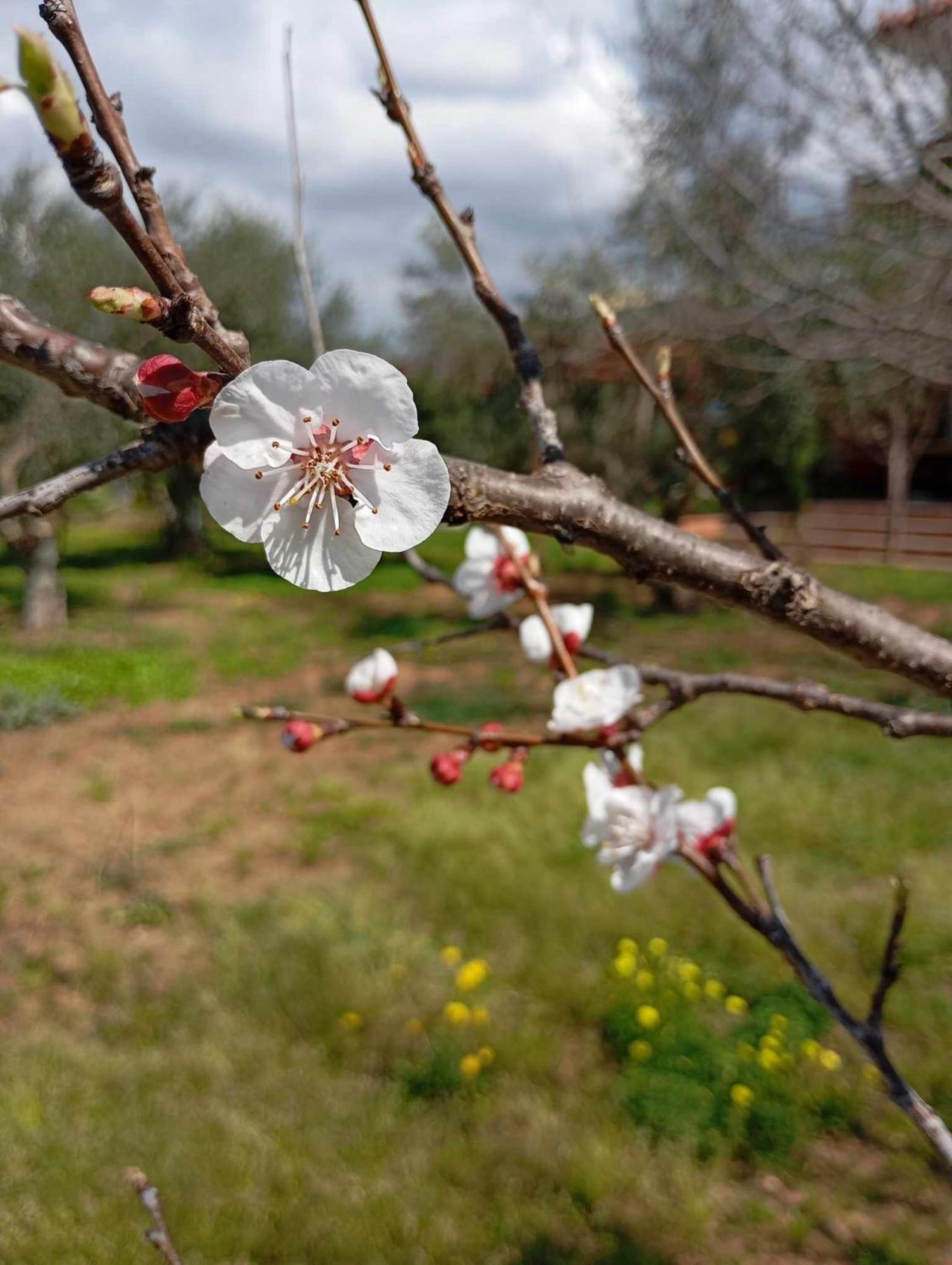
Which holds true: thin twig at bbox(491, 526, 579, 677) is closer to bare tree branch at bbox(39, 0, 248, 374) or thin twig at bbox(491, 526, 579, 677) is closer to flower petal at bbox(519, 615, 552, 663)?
flower petal at bbox(519, 615, 552, 663)

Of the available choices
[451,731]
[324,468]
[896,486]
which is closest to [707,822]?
[451,731]

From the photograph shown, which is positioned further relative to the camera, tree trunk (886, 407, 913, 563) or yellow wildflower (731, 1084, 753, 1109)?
tree trunk (886, 407, 913, 563)

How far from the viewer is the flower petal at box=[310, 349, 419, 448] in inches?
18.7

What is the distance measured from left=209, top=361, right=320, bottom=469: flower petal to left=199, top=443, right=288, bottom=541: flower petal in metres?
0.01

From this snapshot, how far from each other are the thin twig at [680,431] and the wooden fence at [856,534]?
9257 mm

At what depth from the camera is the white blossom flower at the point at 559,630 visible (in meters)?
1.20

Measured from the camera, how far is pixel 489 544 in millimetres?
1264

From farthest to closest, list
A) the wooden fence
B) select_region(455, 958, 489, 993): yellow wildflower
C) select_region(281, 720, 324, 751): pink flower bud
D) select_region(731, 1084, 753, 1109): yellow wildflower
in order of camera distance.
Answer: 1. the wooden fence
2. select_region(455, 958, 489, 993): yellow wildflower
3. select_region(731, 1084, 753, 1109): yellow wildflower
4. select_region(281, 720, 324, 751): pink flower bud

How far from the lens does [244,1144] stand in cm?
239

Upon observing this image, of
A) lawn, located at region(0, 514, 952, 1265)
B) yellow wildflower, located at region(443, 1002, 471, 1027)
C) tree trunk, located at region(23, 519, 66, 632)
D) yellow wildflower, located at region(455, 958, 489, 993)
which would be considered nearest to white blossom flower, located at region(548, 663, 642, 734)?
lawn, located at region(0, 514, 952, 1265)

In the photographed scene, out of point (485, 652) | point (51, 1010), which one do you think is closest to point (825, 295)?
point (51, 1010)

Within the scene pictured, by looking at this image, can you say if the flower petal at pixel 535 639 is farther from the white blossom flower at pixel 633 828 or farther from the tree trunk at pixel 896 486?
the tree trunk at pixel 896 486

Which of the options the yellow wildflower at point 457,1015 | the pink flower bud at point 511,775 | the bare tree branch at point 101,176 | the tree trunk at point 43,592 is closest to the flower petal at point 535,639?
the pink flower bud at point 511,775

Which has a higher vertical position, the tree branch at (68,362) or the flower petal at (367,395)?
the tree branch at (68,362)
